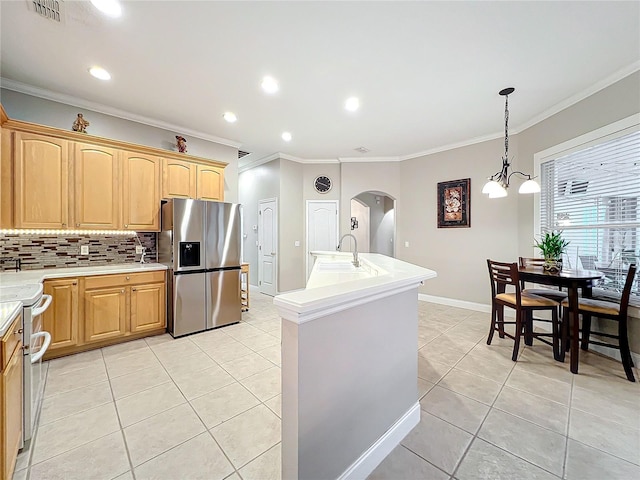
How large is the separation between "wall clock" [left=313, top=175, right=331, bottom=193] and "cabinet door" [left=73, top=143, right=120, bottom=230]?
3514mm

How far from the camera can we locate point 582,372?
8.03ft

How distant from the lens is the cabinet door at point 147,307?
3.12m

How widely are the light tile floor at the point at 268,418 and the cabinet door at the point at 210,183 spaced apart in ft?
7.09

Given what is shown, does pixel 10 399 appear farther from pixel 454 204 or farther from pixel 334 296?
pixel 454 204

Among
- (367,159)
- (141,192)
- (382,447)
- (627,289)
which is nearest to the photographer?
(382,447)

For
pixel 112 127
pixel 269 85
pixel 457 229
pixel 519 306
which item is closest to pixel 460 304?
pixel 457 229

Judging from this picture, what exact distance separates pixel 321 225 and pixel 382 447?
451 centimetres

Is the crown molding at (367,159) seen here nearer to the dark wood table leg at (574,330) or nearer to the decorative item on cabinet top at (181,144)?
the decorative item on cabinet top at (181,144)

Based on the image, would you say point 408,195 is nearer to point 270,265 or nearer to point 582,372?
point 270,265

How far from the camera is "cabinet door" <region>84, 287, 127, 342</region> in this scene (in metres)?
2.82

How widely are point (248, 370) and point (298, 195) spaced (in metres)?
3.86

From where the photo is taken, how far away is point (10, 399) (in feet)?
4.27

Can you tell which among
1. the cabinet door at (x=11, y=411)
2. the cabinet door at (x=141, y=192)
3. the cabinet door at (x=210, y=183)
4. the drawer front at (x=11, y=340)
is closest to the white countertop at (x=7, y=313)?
the drawer front at (x=11, y=340)

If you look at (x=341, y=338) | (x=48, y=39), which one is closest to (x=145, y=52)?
(x=48, y=39)
